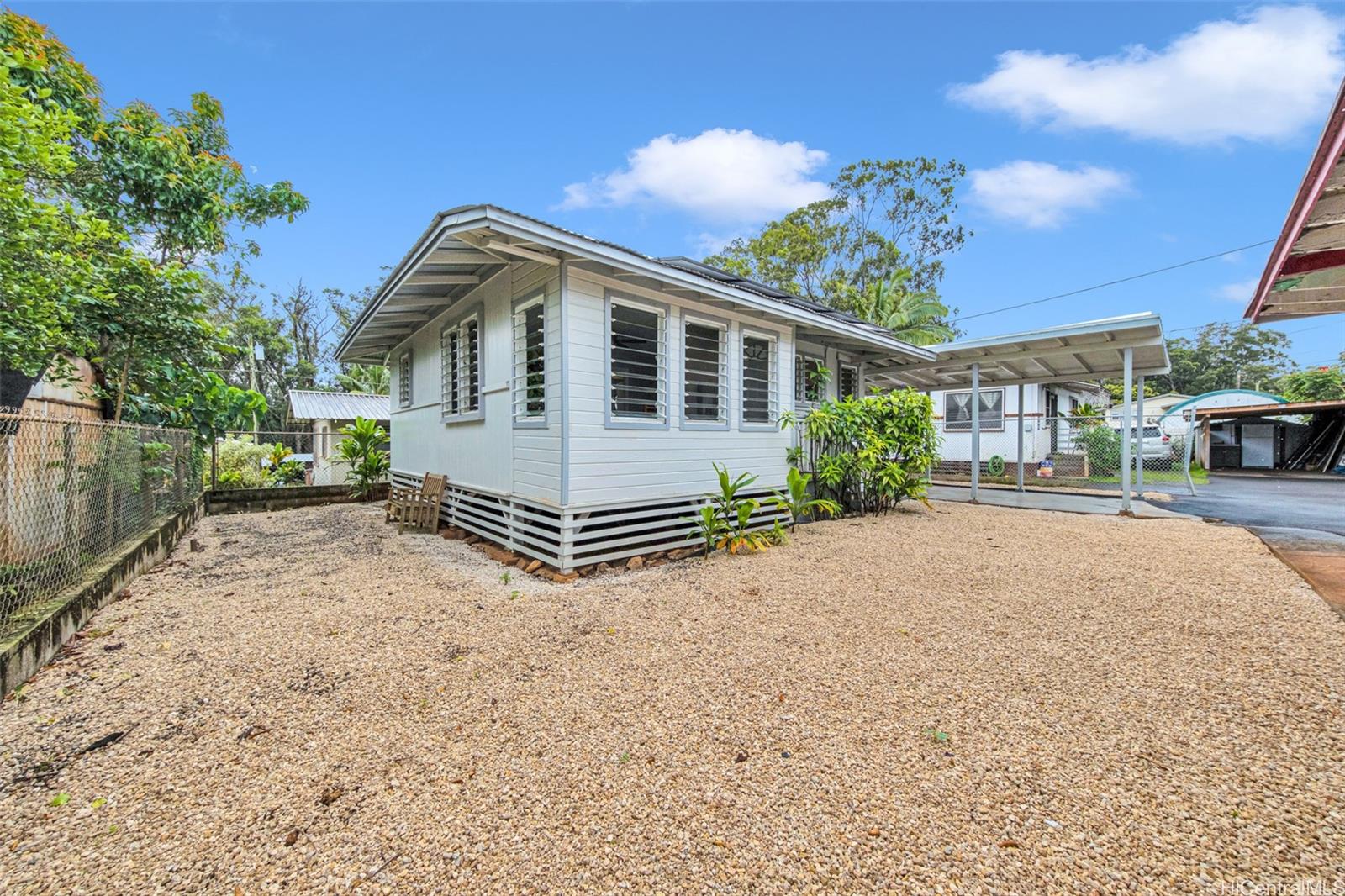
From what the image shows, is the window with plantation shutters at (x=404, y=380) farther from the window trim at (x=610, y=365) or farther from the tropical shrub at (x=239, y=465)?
the window trim at (x=610, y=365)

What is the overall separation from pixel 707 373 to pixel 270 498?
851 cm

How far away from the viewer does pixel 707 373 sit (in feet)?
20.1

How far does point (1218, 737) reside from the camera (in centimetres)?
223

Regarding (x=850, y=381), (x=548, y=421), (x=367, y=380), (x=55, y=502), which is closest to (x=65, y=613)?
(x=55, y=502)

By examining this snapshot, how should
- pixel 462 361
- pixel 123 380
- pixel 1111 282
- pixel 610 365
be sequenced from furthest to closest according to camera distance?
pixel 1111 282 → pixel 462 361 → pixel 123 380 → pixel 610 365

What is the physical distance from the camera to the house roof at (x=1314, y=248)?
2555 mm

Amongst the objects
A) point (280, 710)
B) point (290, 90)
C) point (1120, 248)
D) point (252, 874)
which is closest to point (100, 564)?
point (280, 710)

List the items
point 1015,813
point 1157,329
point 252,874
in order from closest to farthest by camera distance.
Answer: point 252,874, point 1015,813, point 1157,329

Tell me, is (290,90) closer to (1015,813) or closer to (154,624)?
(154,624)

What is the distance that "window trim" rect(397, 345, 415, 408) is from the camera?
944 cm

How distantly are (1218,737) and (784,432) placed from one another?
16.9 feet

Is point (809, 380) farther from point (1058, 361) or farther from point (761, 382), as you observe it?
point (1058, 361)

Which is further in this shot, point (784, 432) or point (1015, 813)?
point (784, 432)

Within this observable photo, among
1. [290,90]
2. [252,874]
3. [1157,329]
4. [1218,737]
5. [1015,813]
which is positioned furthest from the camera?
[290,90]
